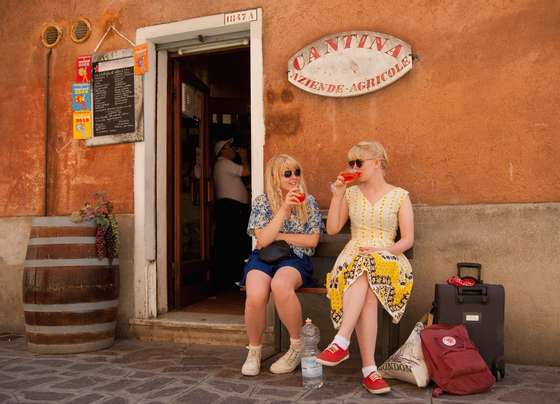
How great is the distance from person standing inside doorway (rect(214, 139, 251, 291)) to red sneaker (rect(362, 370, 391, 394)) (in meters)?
3.32

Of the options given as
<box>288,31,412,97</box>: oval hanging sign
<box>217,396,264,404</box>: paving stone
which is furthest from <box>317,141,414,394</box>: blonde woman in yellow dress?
<box>288,31,412,97</box>: oval hanging sign

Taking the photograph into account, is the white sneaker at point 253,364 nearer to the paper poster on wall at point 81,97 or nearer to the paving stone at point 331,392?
the paving stone at point 331,392

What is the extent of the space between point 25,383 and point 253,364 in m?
1.47

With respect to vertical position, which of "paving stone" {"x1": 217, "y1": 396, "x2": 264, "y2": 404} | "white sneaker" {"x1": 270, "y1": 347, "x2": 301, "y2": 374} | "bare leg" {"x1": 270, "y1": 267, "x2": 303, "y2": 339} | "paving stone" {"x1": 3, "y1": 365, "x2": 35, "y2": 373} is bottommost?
"paving stone" {"x1": 3, "y1": 365, "x2": 35, "y2": 373}

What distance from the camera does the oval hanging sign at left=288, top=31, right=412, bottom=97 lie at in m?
4.01

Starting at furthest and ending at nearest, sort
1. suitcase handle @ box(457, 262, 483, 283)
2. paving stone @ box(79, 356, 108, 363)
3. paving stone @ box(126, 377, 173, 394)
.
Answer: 1. paving stone @ box(79, 356, 108, 363)
2. suitcase handle @ box(457, 262, 483, 283)
3. paving stone @ box(126, 377, 173, 394)

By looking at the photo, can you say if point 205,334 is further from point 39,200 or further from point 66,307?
point 39,200

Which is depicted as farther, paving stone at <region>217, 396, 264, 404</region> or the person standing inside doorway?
the person standing inside doorway

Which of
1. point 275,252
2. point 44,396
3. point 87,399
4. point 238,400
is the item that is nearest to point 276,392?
point 238,400

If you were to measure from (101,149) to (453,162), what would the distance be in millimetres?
3127

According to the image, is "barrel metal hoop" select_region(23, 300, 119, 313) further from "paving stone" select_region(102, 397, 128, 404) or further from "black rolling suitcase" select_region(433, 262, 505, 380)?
"black rolling suitcase" select_region(433, 262, 505, 380)

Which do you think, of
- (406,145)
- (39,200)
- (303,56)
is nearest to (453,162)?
(406,145)

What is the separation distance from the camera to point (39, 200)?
522 centimetres

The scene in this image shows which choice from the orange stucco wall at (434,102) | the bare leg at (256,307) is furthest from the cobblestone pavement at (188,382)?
the orange stucco wall at (434,102)
